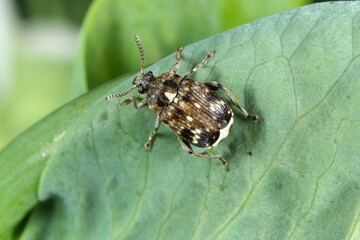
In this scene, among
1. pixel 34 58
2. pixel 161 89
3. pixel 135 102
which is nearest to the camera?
pixel 135 102

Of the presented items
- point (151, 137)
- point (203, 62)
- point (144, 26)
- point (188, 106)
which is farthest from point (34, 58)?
point (203, 62)

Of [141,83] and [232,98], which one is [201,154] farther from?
[141,83]

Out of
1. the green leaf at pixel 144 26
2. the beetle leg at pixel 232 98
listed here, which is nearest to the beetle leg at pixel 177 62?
the beetle leg at pixel 232 98

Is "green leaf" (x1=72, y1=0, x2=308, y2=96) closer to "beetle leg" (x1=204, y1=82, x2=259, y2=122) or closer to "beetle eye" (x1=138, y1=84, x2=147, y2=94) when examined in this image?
"beetle eye" (x1=138, y1=84, x2=147, y2=94)

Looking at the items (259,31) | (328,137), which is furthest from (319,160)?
(259,31)

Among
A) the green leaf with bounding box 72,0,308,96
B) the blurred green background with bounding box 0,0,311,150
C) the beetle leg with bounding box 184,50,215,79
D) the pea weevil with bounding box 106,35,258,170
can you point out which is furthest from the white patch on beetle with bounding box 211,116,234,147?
the blurred green background with bounding box 0,0,311,150

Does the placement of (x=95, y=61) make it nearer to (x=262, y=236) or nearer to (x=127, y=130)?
(x=127, y=130)

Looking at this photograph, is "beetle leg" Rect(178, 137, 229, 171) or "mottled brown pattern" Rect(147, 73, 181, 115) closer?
"beetle leg" Rect(178, 137, 229, 171)
